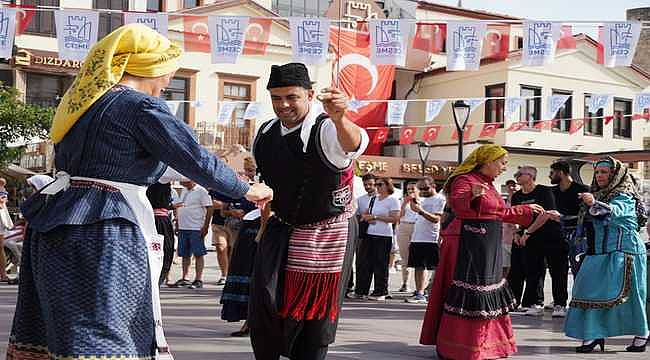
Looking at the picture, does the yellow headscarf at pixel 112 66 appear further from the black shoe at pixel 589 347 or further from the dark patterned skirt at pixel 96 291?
the black shoe at pixel 589 347

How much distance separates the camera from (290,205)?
4969 millimetres

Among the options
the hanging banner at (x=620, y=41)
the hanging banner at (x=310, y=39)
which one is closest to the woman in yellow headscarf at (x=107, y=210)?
the hanging banner at (x=310, y=39)

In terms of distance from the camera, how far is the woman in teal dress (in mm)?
8133

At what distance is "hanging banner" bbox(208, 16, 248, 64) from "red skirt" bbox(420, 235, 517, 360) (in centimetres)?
789

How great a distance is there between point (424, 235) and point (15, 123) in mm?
14232

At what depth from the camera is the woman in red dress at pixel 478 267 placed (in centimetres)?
748

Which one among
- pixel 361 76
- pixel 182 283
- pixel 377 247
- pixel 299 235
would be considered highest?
pixel 361 76

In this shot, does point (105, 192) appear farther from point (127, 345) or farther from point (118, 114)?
point (127, 345)

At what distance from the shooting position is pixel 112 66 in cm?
382

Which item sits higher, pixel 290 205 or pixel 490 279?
pixel 290 205

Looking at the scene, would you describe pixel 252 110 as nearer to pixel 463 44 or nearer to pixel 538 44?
pixel 463 44

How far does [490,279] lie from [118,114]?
4.52m

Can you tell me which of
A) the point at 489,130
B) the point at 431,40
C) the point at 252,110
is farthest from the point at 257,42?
the point at 489,130

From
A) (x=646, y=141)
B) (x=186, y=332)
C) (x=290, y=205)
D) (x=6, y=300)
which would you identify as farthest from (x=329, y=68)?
(x=290, y=205)
